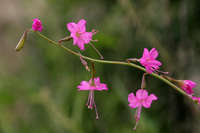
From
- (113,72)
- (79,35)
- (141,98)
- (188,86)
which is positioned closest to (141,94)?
(141,98)

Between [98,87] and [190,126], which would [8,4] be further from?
[98,87]

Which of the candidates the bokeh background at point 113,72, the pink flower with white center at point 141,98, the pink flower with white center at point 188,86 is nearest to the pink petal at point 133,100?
the pink flower with white center at point 141,98

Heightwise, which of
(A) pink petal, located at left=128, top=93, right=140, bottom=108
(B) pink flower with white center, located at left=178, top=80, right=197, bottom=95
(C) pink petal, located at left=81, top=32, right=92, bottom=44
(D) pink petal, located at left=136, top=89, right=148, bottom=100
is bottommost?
(A) pink petal, located at left=128, top=93, right=140, bottom=108

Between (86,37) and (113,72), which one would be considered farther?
(113,72)

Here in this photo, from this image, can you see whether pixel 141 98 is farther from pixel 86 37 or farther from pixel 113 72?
pixel 113 72

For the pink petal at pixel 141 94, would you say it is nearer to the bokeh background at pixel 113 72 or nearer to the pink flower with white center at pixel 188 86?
the pink flower with white center at pixel 188 86

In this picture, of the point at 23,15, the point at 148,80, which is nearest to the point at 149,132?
the point at 148,80

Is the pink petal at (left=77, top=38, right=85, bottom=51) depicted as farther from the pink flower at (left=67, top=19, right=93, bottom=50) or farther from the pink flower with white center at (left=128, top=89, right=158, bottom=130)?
the pink flower with white center at (left=128, top=89, right=158, bottom=130)

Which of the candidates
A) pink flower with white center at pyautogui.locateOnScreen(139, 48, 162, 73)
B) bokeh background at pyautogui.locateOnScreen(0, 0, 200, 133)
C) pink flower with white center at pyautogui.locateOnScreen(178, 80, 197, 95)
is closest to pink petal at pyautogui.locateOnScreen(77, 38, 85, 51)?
pink flower with white center at pyautogui.locateOnScreen(139, 48, 162, 73)
